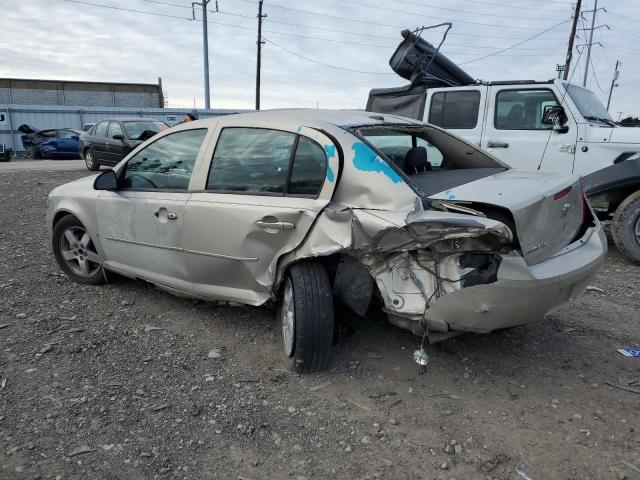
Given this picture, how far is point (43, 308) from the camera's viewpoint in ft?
14.1

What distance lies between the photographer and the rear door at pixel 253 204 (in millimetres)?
3137

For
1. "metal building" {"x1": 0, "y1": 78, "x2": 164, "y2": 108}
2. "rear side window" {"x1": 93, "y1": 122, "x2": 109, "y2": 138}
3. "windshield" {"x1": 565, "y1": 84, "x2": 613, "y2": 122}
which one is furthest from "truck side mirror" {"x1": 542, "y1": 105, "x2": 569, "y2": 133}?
"metal building" {"x1": 0, "y1": 78, "x2": 164, "y2": 108}

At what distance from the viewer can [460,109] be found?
24.1ft

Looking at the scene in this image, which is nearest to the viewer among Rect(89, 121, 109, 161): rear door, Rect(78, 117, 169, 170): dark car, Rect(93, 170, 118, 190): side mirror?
Rect(93, 170, 118, 190): side mirror

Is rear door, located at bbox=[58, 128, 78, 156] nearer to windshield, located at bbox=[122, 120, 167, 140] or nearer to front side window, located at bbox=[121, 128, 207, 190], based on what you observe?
windshield, located at bbox=[122, 120, 167, 140]

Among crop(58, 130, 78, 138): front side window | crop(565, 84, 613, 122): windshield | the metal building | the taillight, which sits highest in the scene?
the metal building

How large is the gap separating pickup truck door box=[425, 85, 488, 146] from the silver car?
327 centimetres

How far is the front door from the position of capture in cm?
378

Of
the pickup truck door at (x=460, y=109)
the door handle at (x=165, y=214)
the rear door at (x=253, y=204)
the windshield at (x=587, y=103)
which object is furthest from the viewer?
the pickup truck door at (x=460, y=109)

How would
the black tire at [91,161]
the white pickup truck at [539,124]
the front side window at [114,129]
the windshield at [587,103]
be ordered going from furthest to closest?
1. the black tire at [91,161]
2. the front side window at [114,129]
3. the windshield at [587,103]
4. the white pickup truck at [539,124]

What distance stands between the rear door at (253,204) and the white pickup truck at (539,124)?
3.87 m

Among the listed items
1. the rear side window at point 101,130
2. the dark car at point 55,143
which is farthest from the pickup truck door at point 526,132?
the dark car at point 55,143

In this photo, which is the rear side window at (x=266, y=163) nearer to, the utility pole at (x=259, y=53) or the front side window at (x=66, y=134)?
the front side window at (x=66, y=134)

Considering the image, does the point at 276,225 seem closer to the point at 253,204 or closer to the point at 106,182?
the point at 253,204
